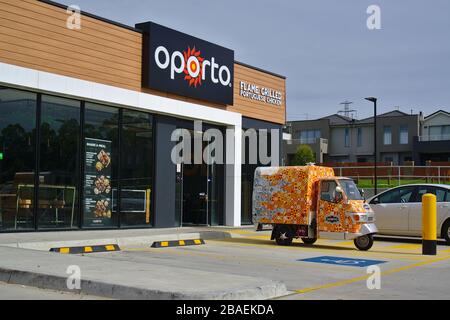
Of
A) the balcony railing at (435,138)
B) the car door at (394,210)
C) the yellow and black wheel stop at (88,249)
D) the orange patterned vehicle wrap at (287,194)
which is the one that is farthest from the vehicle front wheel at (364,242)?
the balcony railing at (435,138)

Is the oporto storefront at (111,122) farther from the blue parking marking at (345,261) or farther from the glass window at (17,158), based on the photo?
the blue parking marking at (345,261)

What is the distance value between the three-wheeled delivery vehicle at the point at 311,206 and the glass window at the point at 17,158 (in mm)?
6117

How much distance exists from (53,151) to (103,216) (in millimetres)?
2625

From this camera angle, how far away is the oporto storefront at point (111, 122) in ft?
49.6

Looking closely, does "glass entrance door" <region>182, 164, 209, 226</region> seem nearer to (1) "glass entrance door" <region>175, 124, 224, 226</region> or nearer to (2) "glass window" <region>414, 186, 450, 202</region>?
(1) "glass entrance door" <region>175, 124, 224, 226</region>

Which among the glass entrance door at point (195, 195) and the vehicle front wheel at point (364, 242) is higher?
the glass entrance door at point (195, 195)

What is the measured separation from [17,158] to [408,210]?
10966mm

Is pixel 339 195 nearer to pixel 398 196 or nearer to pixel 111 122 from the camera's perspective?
pixel 398 196

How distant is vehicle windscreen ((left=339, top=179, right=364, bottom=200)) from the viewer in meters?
15.1

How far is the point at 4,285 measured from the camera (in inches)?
342

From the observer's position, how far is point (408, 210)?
1705 cm

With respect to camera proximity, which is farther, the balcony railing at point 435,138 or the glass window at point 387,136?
the glass window at point 387,136

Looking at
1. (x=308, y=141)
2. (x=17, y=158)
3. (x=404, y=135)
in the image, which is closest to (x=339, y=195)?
(x=17, y=158)

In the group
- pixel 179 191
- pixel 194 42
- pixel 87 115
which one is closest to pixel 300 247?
pixel 179 191
